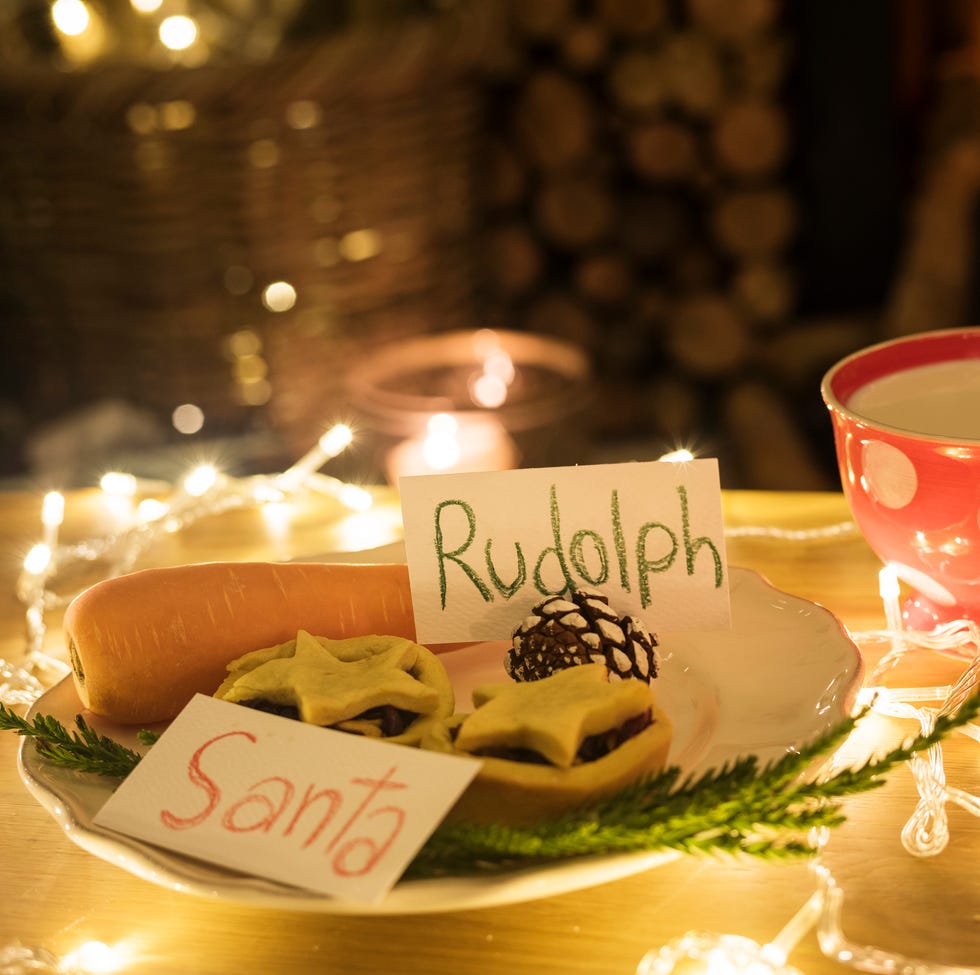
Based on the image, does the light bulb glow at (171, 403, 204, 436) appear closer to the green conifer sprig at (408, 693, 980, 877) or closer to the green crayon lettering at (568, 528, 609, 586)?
the green crayon lettering at (568, 528, 609, 586)

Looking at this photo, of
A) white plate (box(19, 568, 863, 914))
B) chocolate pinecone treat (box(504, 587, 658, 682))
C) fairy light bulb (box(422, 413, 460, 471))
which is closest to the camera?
white plate (box(19, 568, 863, 914))

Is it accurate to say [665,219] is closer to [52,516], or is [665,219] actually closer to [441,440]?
[441,440]

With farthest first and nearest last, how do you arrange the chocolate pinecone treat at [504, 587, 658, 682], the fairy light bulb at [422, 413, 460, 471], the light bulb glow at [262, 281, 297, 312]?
1. the light bulb glow at [262, 281, 297, 312]
2. the fairy light bulb at [422, 413, 460, 471]
3. the chocolate pinecone treat at [504, 587, 658, 682]

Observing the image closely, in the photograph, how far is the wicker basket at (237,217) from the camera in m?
1.53

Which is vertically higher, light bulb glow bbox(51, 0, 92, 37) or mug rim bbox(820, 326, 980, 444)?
light bulb glow bbox(51, 0, 92, 37)

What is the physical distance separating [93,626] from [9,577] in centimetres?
31

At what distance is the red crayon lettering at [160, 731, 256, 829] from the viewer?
0.49 metres

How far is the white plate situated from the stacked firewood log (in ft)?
3.98

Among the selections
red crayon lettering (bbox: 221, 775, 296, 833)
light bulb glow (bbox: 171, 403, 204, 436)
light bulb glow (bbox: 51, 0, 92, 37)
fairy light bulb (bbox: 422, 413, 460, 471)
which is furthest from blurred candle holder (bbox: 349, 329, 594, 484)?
red crayon lettering (bbox: 221, 775, 296, 833)

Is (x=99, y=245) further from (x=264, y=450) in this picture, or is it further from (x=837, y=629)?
(x=837, y=629)

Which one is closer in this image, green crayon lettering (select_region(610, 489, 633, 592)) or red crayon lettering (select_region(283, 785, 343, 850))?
red crayon lettering (select_region(283, 785, 343, 850))

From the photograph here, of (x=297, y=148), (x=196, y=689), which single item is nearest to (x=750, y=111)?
(x=297, y=148)

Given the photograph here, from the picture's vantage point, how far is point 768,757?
54 cm

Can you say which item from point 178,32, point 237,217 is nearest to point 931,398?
point 237,217
